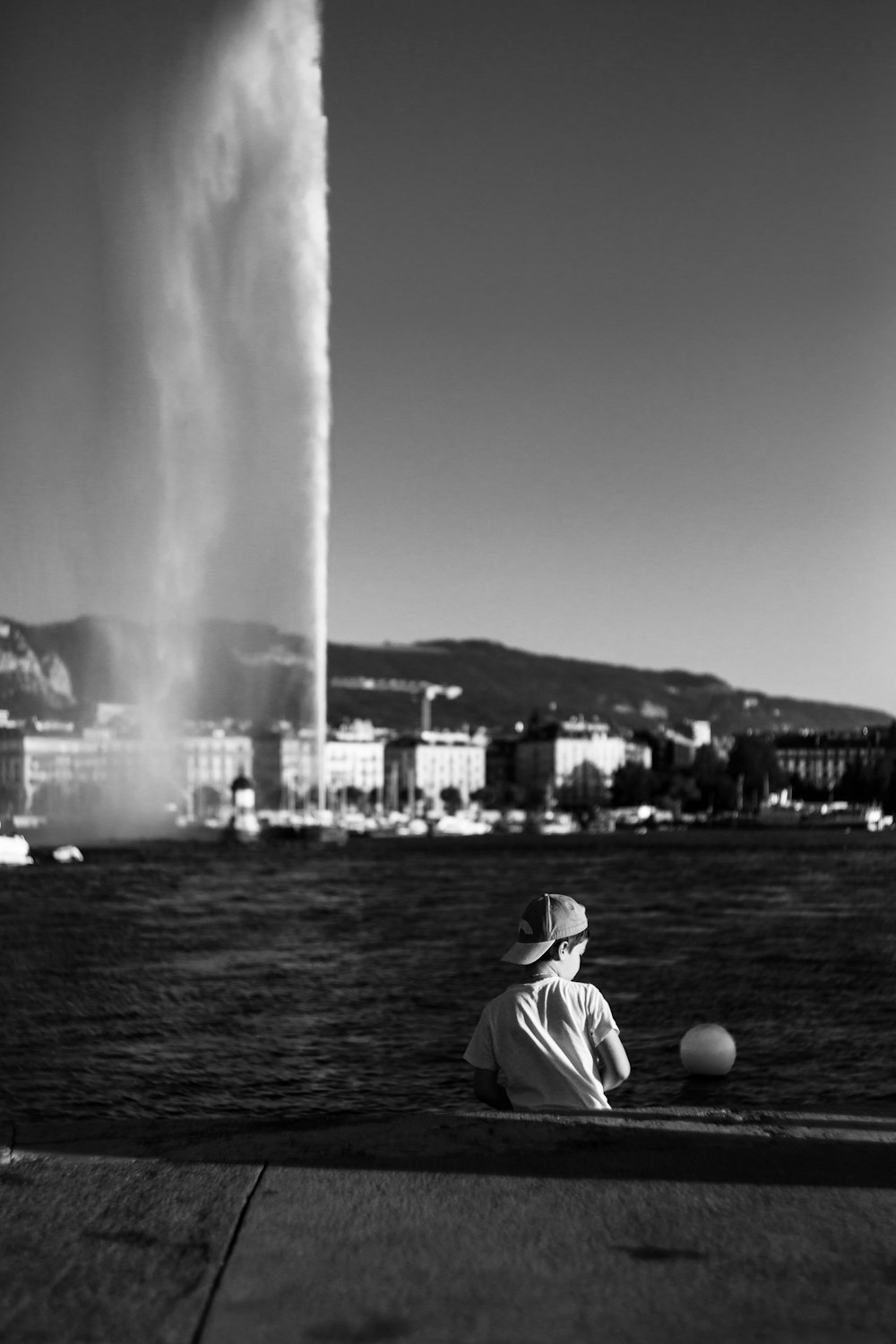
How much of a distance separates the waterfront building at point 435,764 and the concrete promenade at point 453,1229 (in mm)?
173644

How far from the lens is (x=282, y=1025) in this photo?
1762cm

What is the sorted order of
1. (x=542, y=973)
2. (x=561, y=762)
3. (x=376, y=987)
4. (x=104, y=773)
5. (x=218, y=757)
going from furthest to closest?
(x=561, y=762) < (x=218, y=757) < (x=104, y=773) < (x=376, y=987) < (x=542, y=973)

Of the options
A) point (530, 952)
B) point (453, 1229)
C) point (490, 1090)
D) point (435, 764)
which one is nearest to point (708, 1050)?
point (490, 1090)

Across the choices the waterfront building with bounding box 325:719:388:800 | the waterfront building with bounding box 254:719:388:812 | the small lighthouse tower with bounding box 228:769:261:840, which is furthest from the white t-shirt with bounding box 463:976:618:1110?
the waterfront building with bounding box 325:719:388:800

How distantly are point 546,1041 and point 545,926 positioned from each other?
402 mm

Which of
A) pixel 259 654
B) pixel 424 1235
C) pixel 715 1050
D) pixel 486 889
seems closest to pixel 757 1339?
pixel 424 1235

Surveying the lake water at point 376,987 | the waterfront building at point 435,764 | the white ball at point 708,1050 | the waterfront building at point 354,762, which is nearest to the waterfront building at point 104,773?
the waterfront building at point 354,762

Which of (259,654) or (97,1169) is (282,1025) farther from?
(259,654)

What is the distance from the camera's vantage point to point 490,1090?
17.5ft

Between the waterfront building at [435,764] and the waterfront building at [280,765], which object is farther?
the waterfront building at [435,764]

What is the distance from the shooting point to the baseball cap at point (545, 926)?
17.3 ft

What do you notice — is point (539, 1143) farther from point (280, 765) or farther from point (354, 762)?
point (354, 762)

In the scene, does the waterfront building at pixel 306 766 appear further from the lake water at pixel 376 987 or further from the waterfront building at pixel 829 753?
the lake water at pixel 376 987

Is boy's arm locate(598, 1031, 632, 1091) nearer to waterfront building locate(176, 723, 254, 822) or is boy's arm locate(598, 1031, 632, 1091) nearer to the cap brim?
the cap brim
